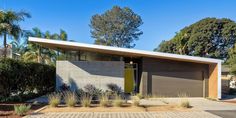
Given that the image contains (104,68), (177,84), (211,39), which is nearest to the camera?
Answer: (177,84)

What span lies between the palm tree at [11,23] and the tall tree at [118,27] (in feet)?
104

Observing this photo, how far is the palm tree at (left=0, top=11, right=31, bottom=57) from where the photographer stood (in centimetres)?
2131

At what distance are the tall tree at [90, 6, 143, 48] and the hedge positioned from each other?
3232cm

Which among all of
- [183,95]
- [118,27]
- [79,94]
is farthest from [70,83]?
[118,27]

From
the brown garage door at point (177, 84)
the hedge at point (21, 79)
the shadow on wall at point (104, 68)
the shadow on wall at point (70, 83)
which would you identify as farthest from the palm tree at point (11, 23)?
the brown garage door at point (177, 84)

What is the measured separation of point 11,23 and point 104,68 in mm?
7828

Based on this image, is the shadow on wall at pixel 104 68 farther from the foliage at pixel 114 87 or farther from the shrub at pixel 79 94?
the shrub at pixel 79 94

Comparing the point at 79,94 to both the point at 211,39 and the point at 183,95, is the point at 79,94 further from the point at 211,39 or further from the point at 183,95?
the point at 211,39

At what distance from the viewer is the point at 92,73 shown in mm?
21484

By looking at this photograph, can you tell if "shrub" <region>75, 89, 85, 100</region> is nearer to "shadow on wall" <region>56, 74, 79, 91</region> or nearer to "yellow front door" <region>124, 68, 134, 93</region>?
"shadow on wall" <region>56, 74, 79, 91</region>

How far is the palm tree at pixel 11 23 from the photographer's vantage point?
69.9 ft

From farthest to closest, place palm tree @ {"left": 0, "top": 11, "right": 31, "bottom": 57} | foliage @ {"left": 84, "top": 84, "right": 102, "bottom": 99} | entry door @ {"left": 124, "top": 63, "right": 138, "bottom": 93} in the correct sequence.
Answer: entry door @ {"left": 124, "top": 63, "right": 138, "bottom": 93} → palm tree @ {"left": 0, "top": 11, "right": 31, "bottom": 57} → foliage @ {"left": 84, "top": 84, "right": 102, "bottom": 99}

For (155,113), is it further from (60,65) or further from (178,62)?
(60,65)

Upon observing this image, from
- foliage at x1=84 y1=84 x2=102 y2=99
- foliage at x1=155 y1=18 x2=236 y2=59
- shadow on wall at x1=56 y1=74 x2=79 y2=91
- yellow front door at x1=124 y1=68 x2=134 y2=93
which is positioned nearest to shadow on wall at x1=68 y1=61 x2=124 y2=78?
foliage at x1=84 y1=84 x2=102 y2=99
